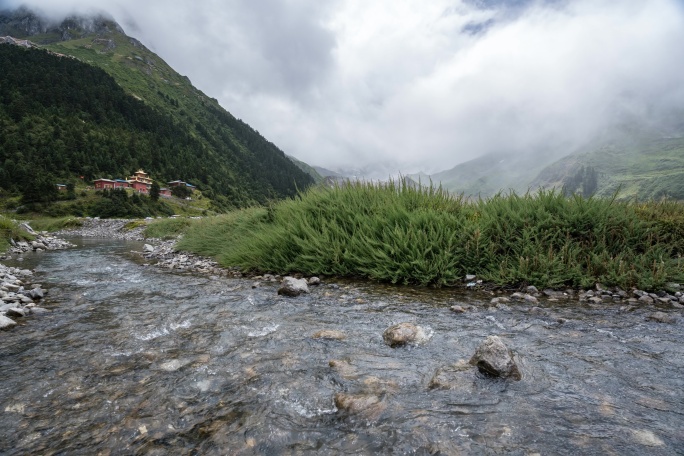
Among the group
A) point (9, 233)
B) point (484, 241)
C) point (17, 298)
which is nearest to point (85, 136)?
point (9, 233)

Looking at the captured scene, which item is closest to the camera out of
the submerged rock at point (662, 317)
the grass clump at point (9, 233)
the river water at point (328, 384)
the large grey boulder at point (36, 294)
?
the river water at point (328, 384)

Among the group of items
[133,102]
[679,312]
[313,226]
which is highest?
[133,102]

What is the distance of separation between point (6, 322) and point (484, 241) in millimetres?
7174

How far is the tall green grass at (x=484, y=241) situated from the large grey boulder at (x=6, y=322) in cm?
444

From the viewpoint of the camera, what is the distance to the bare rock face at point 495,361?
8.25 ft

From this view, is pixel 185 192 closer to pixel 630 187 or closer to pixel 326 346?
pixel 326 346

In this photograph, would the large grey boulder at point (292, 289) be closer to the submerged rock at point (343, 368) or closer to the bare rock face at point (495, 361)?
the submerged rock at point (343, 368)

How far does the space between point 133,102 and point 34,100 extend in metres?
35.6

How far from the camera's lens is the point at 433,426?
196cm

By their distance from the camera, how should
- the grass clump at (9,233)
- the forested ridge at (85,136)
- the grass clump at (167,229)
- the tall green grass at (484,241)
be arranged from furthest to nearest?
the forested ridge at (85,136)
the grass clump at (167,229)
the grass clump at (9,233)
the tall green grass at (484,241)

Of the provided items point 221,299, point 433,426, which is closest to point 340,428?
point 433,426

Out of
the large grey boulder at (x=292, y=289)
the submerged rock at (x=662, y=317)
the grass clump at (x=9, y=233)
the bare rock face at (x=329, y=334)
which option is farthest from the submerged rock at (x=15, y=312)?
the grass clump at (x=9, y=233)

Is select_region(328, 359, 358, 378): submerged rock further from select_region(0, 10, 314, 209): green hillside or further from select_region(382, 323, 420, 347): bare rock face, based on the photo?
select_region(0, 10, 314, 209): green hillside

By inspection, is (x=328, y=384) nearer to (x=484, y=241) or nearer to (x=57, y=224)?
(x=484, y=241)
